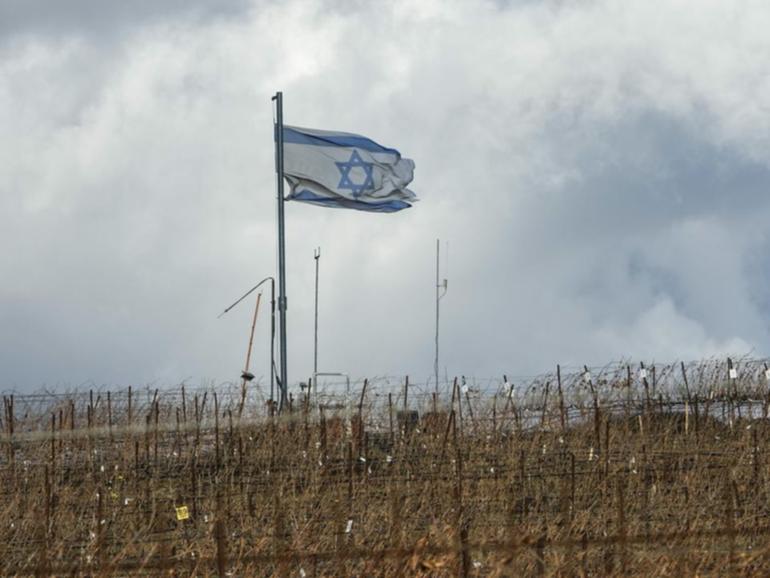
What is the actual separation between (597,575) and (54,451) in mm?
11486

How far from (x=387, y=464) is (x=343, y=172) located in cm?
519

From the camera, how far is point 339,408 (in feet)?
70.9

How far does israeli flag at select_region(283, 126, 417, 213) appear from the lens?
21.6 meters

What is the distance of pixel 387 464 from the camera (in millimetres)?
19625

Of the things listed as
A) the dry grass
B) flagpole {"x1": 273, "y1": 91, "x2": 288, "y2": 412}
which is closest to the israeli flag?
flagpole {"x1": 273, "y1": 91, "x2": 288, "y2": 412}

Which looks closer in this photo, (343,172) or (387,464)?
(387,464)

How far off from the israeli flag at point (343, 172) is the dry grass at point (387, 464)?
3324 mm

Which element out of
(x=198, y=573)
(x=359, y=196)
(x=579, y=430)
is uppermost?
(x=359, y=196)

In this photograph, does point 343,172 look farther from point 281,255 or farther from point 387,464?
point 387,464

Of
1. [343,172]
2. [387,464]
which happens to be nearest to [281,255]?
[343,172]

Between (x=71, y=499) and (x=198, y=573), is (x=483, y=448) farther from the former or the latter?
(x=198, y=573)

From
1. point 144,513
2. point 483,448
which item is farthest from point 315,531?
point 483,448

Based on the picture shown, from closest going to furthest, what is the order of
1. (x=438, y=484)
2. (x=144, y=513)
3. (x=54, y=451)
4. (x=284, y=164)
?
(x=144, y=513)
(x=438, y=484)
(x=54, y=451)
(x=284, y=164)

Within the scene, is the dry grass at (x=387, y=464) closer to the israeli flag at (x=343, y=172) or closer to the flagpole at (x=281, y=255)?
the flagpole at (x=281, y=255)
